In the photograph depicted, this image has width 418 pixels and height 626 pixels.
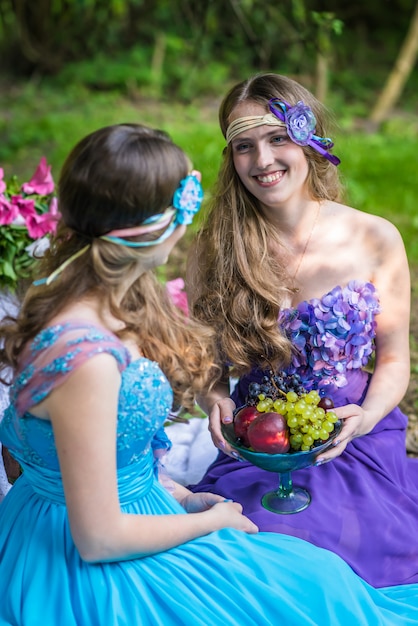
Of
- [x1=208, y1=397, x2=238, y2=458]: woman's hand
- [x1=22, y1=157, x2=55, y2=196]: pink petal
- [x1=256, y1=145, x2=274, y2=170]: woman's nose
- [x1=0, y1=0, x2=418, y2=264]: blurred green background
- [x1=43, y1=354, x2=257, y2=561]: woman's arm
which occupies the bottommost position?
[x1=0, y1=0, x2=418, y2=264]: blurred green background

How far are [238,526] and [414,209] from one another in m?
5.69

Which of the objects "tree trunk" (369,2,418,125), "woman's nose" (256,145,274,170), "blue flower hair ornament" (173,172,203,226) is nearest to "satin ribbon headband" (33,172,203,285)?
"blue flower hair ornament" (173,172,203,226)

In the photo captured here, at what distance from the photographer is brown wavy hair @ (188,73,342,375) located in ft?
10.1

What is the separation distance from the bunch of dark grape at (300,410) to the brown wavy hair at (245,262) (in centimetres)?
19

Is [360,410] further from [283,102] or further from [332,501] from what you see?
[283,102]

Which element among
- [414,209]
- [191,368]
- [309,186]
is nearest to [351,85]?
[414,209]

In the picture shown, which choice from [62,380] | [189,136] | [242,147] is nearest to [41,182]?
[242,147]

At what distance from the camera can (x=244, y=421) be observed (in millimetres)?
2717

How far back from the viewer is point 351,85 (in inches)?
528

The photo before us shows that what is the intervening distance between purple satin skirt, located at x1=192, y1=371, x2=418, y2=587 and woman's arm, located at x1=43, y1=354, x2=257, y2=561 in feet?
2.84

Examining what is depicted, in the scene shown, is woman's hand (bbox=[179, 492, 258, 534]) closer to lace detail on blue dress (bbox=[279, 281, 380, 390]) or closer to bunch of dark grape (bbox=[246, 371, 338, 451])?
bunch of dark grape (bbox=[246, 371, 338, 451])

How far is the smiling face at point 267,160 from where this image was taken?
3.02 m

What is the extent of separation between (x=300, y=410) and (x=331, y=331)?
1.69 ft

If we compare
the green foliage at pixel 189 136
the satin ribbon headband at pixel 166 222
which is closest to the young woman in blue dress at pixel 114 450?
the satin ribbon headband at pixel 166 222
